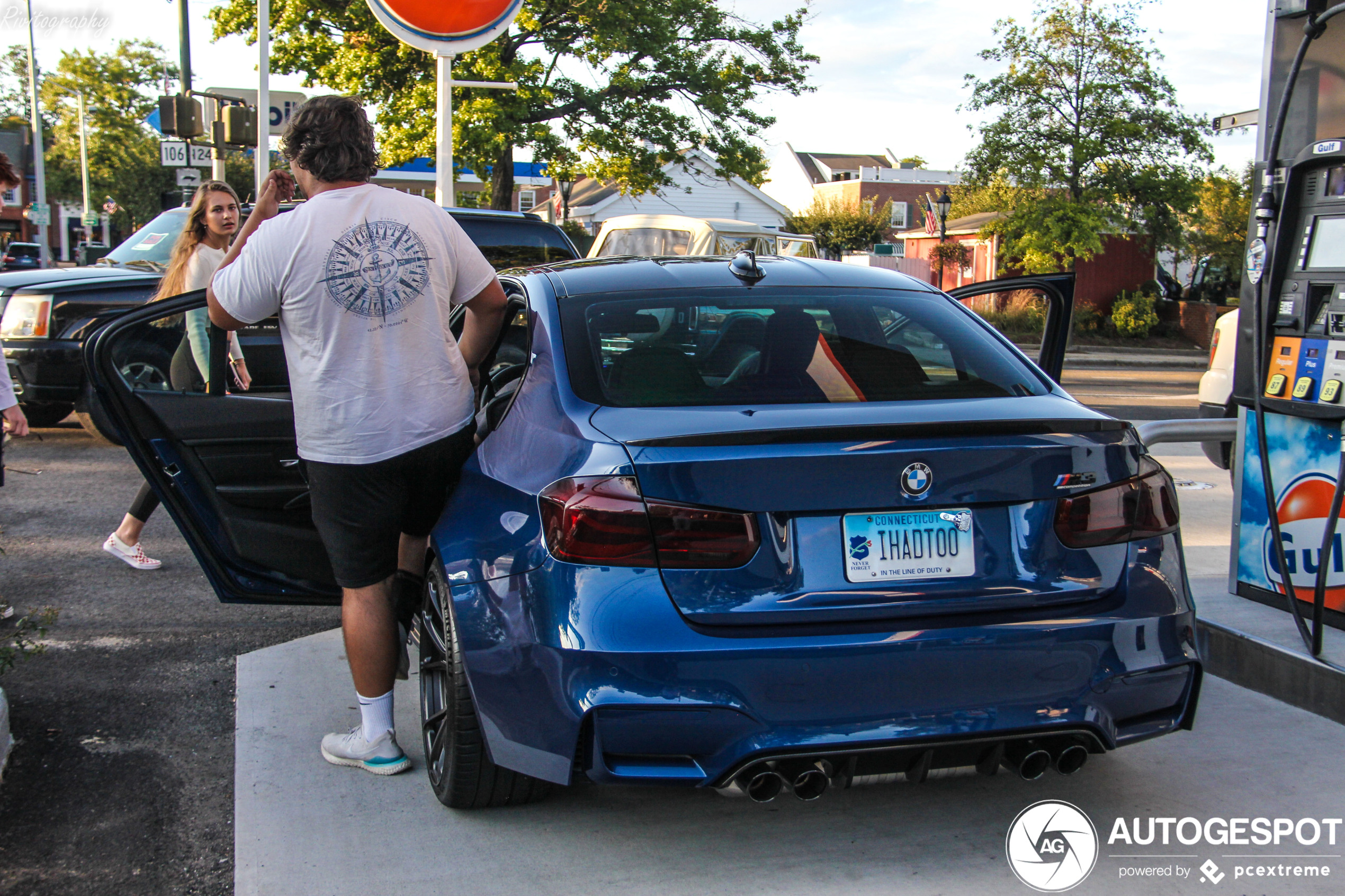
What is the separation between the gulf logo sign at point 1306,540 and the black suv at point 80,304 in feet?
17.7

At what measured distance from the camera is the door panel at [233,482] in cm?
393

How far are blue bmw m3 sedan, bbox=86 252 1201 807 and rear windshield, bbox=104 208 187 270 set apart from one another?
8.22 meters

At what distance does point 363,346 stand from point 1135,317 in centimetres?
2972

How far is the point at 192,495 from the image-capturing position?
157 inches

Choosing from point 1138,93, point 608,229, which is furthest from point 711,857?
point 1138,93

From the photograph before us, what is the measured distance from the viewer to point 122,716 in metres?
4.00

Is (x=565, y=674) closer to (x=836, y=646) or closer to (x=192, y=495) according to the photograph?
(x=836, y=646)

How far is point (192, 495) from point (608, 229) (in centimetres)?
1658

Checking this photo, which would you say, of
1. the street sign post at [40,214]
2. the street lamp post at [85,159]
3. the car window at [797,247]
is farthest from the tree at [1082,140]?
the street lamp post at [85,159]

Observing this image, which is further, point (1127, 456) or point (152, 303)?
point (152, 303)

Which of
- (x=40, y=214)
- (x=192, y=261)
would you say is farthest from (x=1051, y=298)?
(x=40, y=214)

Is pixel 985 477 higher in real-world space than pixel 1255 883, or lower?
higher

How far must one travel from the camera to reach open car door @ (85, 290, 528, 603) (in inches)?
154

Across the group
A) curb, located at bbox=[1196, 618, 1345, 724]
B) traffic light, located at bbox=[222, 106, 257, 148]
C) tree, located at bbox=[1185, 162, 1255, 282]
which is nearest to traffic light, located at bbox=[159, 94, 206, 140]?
traffic light, located at bbox=[222, 106, 257, 148]
